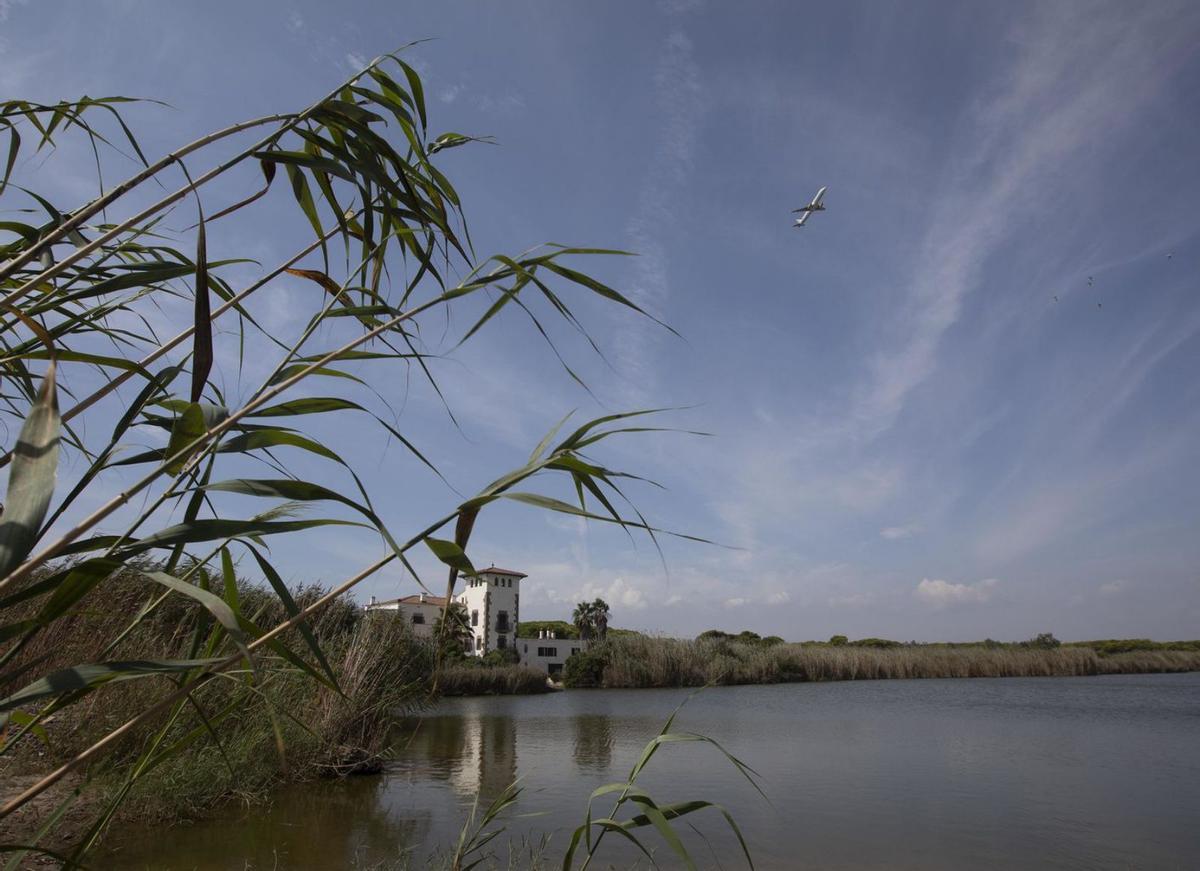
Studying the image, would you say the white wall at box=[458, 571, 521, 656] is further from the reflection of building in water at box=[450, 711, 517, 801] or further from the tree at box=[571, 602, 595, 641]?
the reflection of building in water at box=[450, 711, 517, 801]

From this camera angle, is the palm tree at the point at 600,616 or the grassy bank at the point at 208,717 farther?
the palm tree at the point at 600,616

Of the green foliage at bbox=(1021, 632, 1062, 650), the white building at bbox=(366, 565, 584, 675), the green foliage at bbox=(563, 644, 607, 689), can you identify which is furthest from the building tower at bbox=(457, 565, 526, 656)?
the green foliage at bbox=(1021, 632, 1062, 650)

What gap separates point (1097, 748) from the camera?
11.5 m

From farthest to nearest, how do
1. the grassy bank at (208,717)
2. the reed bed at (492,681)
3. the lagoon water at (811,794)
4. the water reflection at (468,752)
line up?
1. the reed bed at (492,681)
2. the water reflection at (468,752)
3. the lagoon water at (811,794)
4. the grassy bank at (208,717)

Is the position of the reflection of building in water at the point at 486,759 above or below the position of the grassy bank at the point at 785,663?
below

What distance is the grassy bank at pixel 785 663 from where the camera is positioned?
30422mm

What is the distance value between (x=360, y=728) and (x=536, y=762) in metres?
2.61

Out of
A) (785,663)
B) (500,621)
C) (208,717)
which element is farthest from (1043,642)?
(208,717)

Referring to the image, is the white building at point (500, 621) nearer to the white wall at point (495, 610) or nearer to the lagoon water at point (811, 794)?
the white wall at point (495, 610)

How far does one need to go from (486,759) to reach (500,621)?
1726 inches

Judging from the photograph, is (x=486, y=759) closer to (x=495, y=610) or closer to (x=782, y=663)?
(x=782, y=663)

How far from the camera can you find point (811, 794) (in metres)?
7.81

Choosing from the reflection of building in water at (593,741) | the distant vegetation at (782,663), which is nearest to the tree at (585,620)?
the distant vegetation at (782,663)

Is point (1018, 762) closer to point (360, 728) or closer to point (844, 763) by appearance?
point (844, 763)
